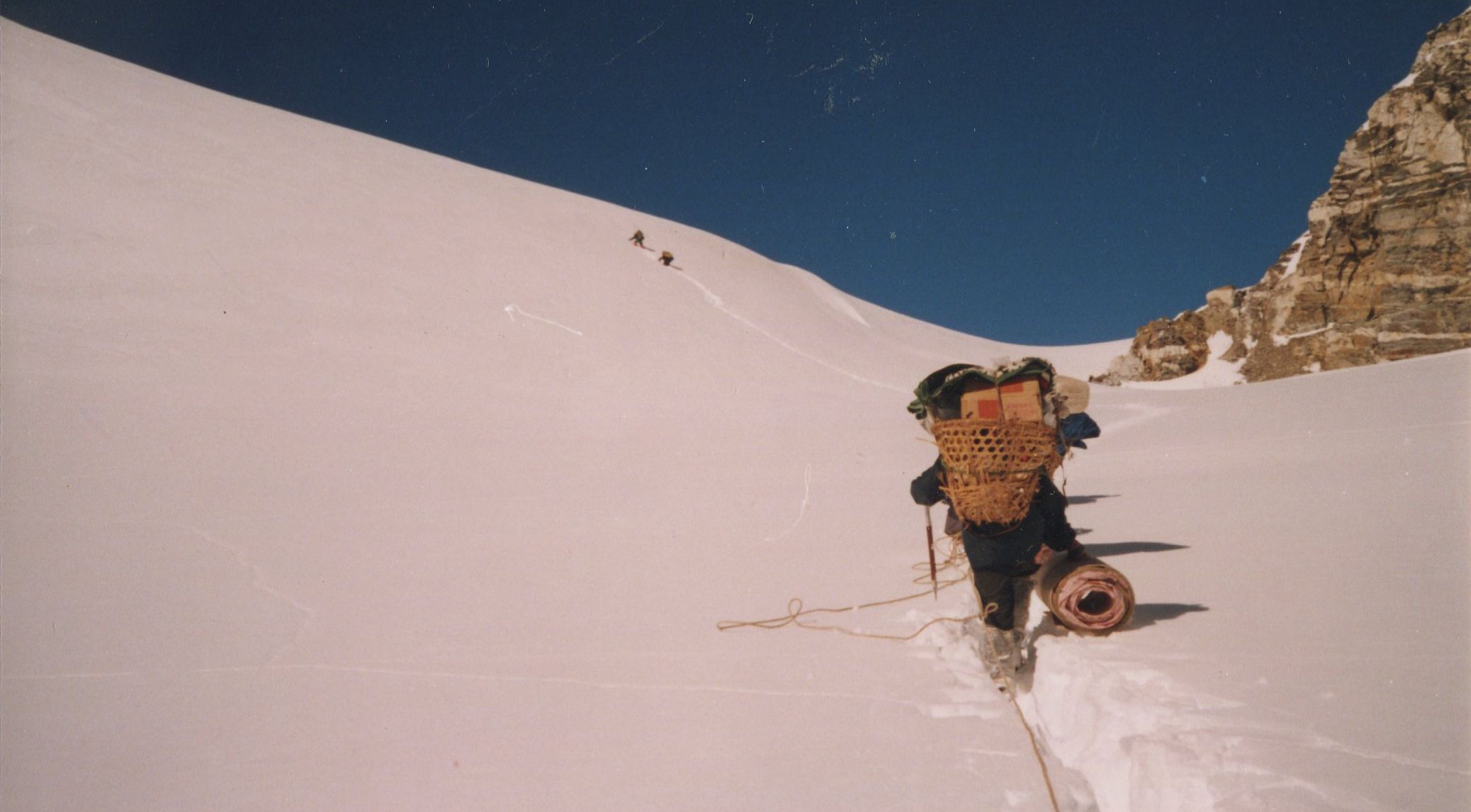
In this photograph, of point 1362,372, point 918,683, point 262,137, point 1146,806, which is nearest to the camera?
point 1146,806

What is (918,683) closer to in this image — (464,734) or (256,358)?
(464,734)

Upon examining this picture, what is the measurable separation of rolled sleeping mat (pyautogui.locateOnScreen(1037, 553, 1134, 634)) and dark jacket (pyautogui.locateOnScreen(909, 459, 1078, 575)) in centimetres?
12

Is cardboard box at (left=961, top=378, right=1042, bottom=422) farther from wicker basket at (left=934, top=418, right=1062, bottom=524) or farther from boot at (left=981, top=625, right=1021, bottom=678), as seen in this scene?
boot at (left=981, top=625, right=1021, bottom=678)

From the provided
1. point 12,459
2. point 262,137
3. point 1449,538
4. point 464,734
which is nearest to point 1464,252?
point 1449,538

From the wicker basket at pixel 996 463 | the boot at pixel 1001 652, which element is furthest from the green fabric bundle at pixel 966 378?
the boot at pixel 1001 652

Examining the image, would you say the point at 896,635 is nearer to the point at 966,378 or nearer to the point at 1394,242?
the point at 966,378

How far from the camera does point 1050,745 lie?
1973mm

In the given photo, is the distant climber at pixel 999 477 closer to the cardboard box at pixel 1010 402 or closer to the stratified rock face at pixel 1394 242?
A: the cardboard box at pixel 1010 402

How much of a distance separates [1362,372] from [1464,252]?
9.40 meters

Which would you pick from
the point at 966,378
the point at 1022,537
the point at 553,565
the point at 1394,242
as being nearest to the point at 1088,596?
the point at 1022,537

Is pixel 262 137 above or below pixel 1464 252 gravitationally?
above

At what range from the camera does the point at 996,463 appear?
2.45 metres

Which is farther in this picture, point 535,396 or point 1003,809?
point 535,396

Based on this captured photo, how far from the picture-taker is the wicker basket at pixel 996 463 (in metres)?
2.46
